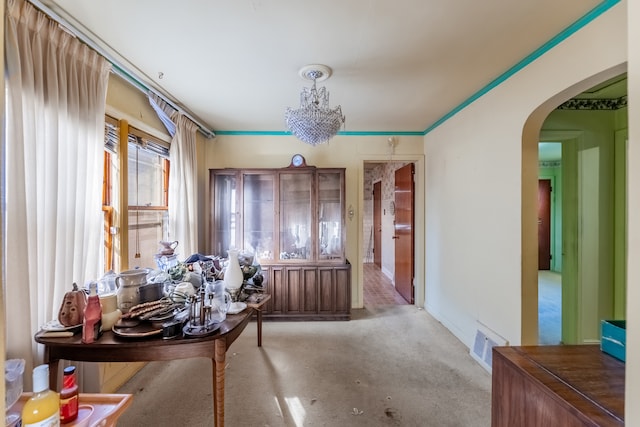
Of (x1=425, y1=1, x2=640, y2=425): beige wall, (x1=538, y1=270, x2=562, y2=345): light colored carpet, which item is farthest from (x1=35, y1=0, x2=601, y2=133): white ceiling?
(x1=538, y1=270, x2=562, y2=345): light colored carpet

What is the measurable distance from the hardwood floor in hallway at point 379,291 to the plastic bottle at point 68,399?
344cm

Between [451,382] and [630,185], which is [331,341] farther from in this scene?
[630,185]

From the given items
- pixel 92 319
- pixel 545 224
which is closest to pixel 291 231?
pixel 92 319

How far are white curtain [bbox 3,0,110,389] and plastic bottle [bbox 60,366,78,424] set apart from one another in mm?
575

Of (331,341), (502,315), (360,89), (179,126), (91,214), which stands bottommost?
(331,341)

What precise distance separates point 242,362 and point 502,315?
223 centimetres

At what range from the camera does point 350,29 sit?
168 cm

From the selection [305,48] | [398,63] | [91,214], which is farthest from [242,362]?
[398,63]

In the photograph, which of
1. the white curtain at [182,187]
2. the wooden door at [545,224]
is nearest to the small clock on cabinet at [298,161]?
the white curtain at [182,187]

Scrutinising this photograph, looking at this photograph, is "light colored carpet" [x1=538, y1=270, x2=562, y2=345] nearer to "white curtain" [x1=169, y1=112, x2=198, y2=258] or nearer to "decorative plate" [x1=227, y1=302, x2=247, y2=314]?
"decorative plate" [x1=227, y1=302, x2=247, y2=314]

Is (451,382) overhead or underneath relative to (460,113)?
underneath

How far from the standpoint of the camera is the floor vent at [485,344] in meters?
2.32

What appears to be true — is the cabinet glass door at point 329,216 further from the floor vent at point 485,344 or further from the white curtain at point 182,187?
the floor vent at point 485,344

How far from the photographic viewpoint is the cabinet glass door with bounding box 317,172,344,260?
356cm
